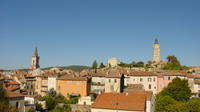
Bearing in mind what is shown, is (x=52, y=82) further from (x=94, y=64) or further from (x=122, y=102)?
(x=94, y=64)

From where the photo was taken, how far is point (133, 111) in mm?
36125

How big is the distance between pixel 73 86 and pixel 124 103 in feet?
83.3

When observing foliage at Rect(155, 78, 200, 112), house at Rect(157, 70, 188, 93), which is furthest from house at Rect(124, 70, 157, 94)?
foliage at Rect(155, 78, 200, 112)

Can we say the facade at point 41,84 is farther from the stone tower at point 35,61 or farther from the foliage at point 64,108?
the stone tower at point 35,61

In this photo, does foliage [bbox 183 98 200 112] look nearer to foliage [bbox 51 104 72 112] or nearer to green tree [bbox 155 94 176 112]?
green tree [bbox 155 94 176 112]

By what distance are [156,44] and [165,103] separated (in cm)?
7384

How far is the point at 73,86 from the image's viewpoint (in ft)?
199

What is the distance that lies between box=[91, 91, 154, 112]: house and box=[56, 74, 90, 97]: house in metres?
20.0

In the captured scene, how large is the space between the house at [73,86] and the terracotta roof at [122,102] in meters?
19.9

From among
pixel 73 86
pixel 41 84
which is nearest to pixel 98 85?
pixel 73 86

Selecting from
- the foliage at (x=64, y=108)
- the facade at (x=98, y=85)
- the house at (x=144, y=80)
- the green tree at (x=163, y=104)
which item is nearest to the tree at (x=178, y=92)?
the house at (x=144, y=80)

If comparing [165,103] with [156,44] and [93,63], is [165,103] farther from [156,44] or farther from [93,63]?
[156,44]

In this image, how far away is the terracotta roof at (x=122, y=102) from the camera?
36.6 m

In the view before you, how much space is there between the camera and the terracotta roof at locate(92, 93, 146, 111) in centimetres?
3656
